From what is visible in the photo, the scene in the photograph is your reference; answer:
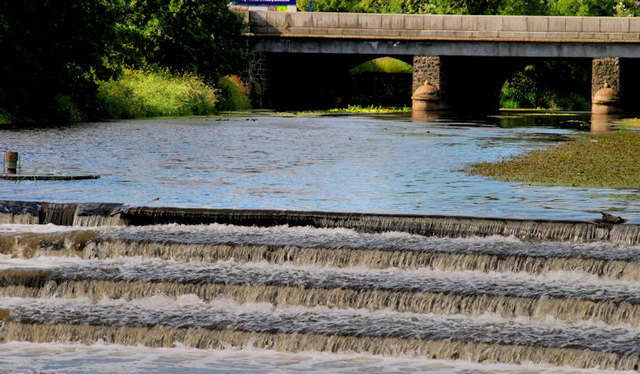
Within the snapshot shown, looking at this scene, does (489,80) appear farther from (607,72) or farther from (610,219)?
(610,219)

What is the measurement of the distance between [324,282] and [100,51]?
96.7ft

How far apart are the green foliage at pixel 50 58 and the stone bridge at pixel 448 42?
47.1ft

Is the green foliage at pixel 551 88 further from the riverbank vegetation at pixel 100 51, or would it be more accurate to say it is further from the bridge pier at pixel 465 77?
the riverbank vegetation at pixel 100 51

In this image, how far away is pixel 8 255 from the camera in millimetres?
11492

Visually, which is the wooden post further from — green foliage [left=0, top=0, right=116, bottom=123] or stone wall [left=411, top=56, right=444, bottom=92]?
stone wall [left=411, top=56, right=444, bottom=92]

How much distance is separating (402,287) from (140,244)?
341 centimetres

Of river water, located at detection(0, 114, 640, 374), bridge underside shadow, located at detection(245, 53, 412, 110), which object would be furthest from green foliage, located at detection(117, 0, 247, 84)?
river water, located at detection(0, 114, 640, 374)

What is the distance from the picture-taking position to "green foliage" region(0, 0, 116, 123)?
3291 cm

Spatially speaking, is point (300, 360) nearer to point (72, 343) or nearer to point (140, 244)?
point (72, 343)

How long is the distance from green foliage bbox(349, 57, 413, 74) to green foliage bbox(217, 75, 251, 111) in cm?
1550

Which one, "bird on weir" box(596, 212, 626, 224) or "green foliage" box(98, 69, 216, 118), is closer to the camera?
"bird on weir" box(596, 212, 626, 224)

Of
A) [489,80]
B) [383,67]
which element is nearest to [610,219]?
[489,80]

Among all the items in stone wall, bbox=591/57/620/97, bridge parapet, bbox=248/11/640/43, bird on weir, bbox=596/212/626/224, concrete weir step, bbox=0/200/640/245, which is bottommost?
concrete weir step, bbox=0/200/640/245

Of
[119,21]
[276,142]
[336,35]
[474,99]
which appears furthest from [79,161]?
[474,99]
